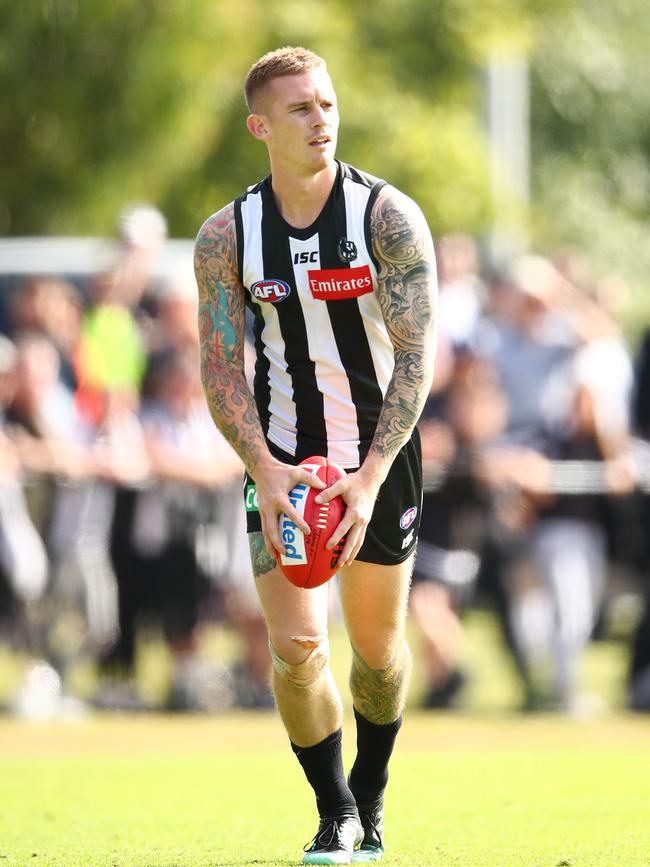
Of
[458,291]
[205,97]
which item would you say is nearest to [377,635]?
[458,291]

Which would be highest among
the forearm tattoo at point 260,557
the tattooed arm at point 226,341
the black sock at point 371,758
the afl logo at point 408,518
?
the tattooed arm at point 226,341

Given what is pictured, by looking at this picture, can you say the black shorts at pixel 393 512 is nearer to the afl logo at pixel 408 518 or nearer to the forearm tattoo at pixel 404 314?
the afl logo at pixel 408 518

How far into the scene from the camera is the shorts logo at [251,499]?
655 centimetres

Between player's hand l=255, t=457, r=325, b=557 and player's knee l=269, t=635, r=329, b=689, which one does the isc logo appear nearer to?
player's hand l=255, t=457, r=325, b=557

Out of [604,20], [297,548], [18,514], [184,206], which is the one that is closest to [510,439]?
[18,514]

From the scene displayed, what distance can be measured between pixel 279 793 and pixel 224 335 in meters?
3.08

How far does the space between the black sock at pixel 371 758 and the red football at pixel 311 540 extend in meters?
0.80

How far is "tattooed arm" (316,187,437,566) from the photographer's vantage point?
21.1ft

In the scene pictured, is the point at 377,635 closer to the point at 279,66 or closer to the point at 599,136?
the point at 279,66

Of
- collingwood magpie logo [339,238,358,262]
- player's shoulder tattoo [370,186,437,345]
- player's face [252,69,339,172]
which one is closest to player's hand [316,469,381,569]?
player's shoulder tattoo [370,186,437,345]

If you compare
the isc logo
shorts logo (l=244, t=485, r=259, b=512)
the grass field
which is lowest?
the grass field

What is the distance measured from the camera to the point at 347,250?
6.51m

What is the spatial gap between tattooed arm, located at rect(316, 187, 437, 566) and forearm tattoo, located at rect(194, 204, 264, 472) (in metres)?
0.46

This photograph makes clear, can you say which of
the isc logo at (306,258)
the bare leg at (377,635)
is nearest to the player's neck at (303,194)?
the isc logo at (306,258)
